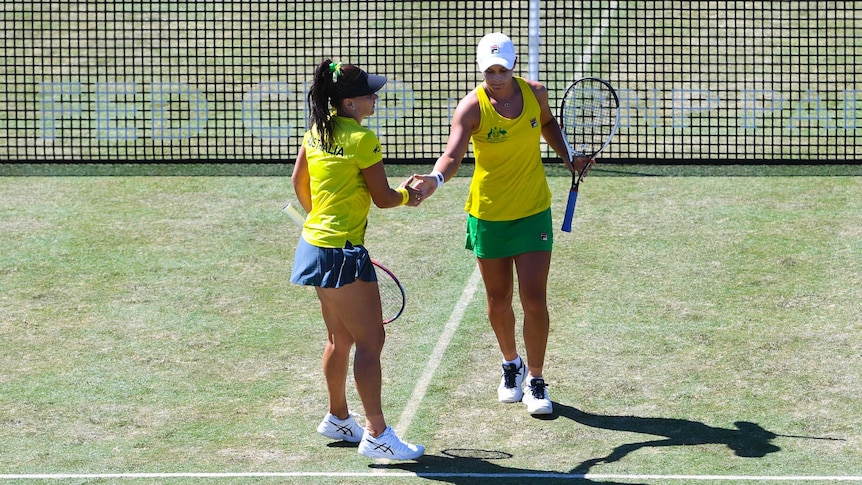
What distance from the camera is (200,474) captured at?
6.60 metres

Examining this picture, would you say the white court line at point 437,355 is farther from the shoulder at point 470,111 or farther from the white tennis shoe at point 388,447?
the shoulder at point 470,111

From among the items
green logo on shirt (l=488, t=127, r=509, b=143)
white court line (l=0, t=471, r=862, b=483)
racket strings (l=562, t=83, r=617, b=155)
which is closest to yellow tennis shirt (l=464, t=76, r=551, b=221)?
green logo on shirt (l=488, t=127, r=509, b=143)

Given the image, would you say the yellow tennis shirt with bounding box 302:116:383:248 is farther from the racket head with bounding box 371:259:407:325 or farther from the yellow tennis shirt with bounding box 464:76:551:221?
the yellow tennis shirt with bounding box 464:76:551:221

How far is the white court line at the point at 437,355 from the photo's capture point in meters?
7.41

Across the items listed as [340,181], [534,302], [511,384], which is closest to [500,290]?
[534,302]

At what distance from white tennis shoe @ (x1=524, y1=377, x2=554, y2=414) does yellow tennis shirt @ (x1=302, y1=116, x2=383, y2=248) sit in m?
1.47

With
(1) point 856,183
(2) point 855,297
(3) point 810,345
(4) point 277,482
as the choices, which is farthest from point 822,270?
(4) point 277,482

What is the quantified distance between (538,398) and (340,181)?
5.89 feet

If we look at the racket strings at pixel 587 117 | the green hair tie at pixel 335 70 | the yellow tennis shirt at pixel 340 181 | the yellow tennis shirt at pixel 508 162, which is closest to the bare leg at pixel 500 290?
the yellow tennis shirt at pixel 508 162

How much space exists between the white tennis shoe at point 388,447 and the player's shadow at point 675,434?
81 cm

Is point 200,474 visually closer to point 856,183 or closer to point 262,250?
point 262,250

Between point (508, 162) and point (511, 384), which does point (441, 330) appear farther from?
point (508, 162)

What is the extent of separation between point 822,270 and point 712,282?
2.86 feet

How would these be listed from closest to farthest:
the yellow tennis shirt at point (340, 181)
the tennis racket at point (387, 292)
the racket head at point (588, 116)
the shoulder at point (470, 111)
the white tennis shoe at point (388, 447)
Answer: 1. the yellow tennis shirt at point (340, 181)
2. the white tennis shoe at point (388, 447)
3. the tennis racket at point (387, 292)
4. the shoulder at point (470, 111)
5. the racket head at point (588, 116)
